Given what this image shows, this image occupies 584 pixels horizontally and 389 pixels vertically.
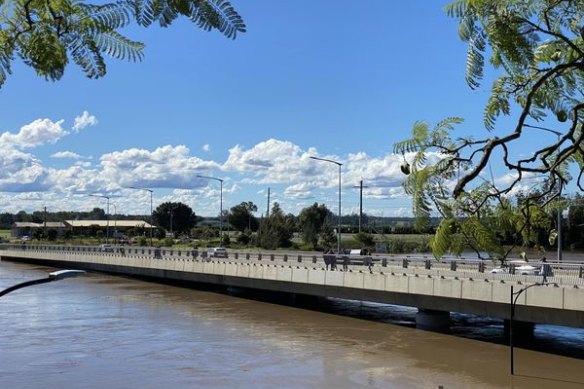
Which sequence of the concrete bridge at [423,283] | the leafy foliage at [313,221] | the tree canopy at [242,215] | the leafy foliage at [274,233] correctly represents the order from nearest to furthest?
the concrete bridge at [423,283] < the leafy foliage at [274,233] < the leafy foliage at [313,221] < the tree canopy at [242,215]

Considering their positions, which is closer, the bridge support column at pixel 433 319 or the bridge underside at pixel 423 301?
the bridge underside at pixel 423 301

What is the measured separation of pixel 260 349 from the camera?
34.8 meters

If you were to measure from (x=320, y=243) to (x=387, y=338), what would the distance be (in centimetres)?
8594

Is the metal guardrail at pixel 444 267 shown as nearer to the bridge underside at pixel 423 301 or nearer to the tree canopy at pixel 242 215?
the bridge underside at pixel 423 301

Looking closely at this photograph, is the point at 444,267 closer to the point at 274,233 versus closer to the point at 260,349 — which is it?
the point at 260,349

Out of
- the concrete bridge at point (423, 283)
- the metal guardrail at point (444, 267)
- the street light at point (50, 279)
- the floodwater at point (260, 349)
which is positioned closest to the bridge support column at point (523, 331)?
the floodwater at point (260, 349)

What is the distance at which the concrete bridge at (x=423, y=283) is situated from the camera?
32.2 meters

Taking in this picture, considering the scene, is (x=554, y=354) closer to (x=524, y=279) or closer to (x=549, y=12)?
(x=524, y=279)

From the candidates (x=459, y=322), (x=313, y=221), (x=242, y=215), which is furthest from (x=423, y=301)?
(x=242, y=215)

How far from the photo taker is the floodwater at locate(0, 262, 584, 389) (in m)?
27.6

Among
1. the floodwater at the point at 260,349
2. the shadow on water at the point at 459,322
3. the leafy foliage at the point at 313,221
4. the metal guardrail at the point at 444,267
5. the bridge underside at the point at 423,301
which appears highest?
the leafy foliage at the point at 313,221

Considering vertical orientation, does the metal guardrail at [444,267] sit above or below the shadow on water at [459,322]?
above

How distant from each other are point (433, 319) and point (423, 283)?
429cm

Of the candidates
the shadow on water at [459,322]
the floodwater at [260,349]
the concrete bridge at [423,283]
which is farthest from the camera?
the shadow on water at [459,322]
